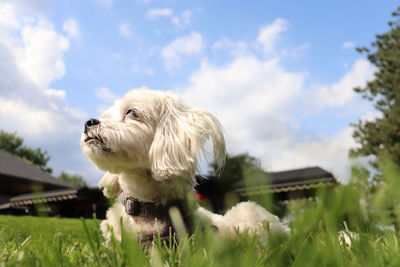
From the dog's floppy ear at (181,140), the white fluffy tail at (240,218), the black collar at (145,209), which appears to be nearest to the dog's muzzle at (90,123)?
the dog's floppy ear at (181,140)

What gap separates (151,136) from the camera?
4.23 metres

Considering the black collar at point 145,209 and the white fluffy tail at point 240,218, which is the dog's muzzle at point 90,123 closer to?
the black collar at point 145,209

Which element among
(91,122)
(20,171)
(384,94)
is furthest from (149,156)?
(20,171)

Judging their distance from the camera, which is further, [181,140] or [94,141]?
[181,140]

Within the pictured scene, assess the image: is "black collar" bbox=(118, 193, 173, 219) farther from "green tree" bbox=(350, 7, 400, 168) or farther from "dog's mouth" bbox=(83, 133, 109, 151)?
"green tree" bbox=(350, 7, 400, 168)

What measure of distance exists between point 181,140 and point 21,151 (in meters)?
76.7

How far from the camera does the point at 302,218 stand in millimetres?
984

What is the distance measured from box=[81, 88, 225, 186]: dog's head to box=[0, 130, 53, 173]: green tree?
243 feet

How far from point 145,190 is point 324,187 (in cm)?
303

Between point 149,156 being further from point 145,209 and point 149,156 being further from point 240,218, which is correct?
point 240,218

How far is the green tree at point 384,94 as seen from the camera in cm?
3668

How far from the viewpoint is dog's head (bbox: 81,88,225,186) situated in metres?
3.81

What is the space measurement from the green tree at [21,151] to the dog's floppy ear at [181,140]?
7403 cm

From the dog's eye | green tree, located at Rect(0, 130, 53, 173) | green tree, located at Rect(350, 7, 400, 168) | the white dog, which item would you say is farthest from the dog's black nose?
green tree, located at Rect(0, 130, 53, 173)
